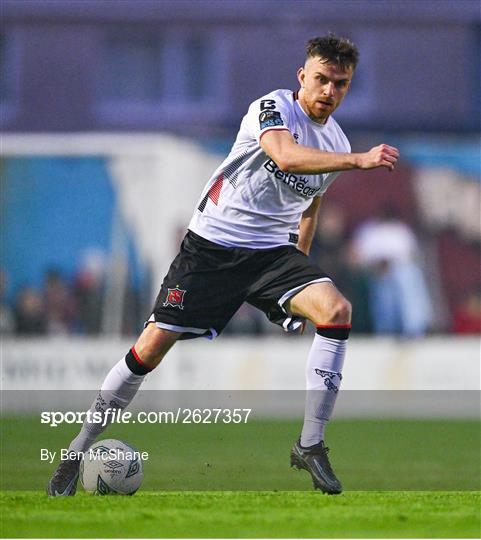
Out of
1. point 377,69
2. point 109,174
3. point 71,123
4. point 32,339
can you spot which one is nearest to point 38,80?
point 71,123

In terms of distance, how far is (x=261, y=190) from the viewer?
29.7ft

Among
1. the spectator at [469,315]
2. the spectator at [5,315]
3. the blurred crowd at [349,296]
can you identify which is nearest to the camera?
the spectator at [5,315]

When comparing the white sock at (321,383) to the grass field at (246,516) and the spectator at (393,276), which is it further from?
the spectator at (393,276)

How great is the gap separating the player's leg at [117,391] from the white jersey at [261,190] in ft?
2.26

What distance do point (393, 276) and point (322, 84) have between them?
13059mm

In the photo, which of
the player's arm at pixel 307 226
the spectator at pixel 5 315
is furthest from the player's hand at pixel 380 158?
the spectator at pixel 5 315

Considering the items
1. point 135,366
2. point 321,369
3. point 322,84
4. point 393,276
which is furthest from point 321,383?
point 393,276

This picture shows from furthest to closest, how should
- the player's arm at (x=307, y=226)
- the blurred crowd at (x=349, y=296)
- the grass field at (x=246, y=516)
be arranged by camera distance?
the blurred crowd at (x=349, y=296)
the player's arm at (x=307, y=226)
the grass field at (x=246, y=516)

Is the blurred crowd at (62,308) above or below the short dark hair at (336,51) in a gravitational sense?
below

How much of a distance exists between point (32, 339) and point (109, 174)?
322 cm

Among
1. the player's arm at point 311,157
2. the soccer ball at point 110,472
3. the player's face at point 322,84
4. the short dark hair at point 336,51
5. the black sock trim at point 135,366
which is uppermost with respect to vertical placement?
the short dark hair at point 336,51

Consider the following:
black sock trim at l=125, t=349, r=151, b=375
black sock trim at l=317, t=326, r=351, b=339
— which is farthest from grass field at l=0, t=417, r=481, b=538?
black sock trim at l=317, t=326, r=351, b=339

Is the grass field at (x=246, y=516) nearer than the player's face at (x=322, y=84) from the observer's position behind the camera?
Yes

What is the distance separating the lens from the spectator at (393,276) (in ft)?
69.8
